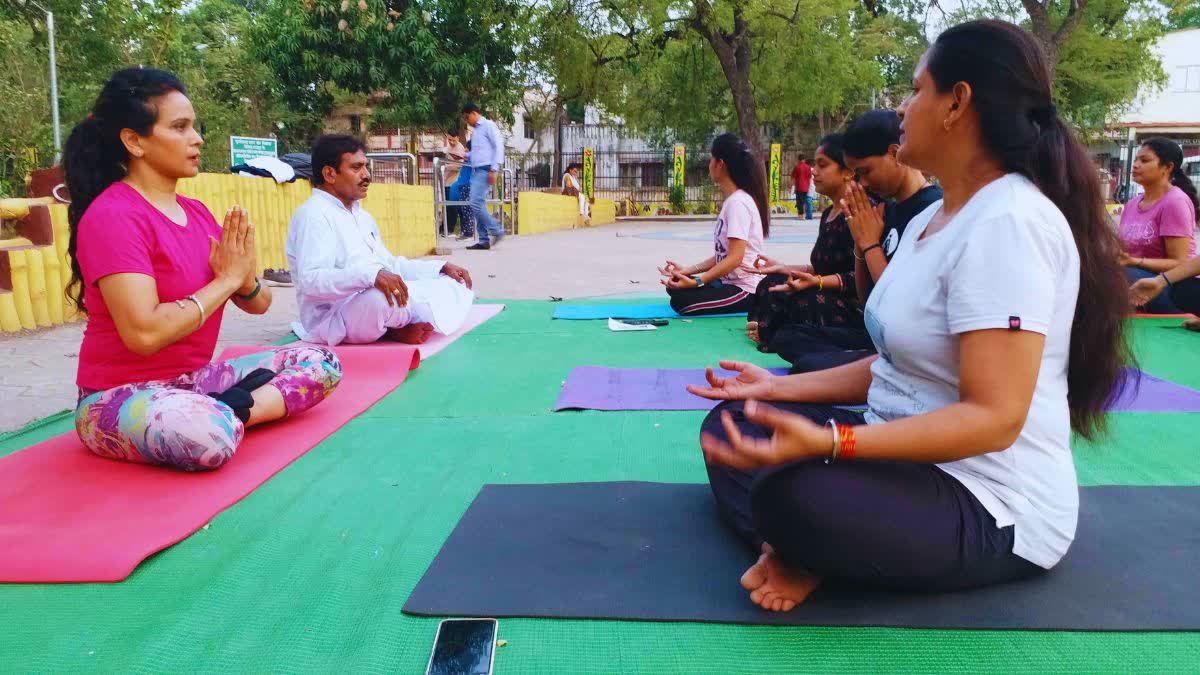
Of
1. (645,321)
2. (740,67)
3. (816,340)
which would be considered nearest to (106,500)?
(816,340)

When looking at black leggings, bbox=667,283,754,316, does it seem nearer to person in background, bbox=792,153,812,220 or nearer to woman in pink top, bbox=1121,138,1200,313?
woman in pink top, bbox=1121,138,1200,313

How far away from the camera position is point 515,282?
796 cm

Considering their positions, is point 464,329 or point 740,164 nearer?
point 740,164

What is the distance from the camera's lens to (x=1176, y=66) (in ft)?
109

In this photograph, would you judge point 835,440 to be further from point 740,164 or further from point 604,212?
point 604,212

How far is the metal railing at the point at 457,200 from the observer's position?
1266 cm

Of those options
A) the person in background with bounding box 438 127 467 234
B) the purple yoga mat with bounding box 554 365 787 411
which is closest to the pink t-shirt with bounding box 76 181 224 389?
the purple yoga mat with bounding box 554 365 787 411

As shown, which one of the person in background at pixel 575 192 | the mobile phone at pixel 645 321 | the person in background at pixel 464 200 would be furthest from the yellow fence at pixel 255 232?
the person in background at pixel 575 192

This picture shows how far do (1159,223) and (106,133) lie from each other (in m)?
5.39

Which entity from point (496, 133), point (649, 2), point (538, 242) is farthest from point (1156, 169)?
point (649, 2)

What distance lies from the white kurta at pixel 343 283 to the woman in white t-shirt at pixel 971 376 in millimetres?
3094

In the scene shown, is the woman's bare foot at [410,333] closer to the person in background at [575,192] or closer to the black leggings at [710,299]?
the black leggings at [710,299]

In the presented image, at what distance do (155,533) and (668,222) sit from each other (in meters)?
20.1

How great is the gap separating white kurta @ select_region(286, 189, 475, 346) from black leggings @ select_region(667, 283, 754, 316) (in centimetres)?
148
